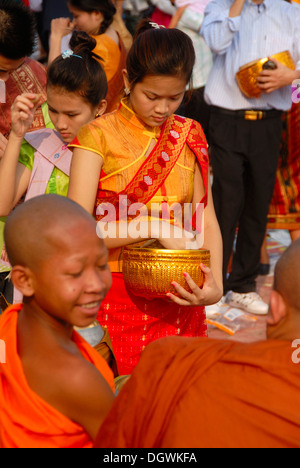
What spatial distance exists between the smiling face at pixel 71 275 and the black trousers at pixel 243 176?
11.7 ft

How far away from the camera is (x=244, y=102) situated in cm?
523

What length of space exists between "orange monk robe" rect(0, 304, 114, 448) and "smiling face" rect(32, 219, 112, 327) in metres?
0.17

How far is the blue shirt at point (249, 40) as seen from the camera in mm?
5168

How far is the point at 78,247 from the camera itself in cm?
182

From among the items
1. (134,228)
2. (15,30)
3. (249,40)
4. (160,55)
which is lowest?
(134,228)

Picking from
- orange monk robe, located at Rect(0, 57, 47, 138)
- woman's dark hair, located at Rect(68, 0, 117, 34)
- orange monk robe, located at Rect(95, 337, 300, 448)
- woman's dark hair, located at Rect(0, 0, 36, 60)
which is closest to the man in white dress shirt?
woman's dark hair, located at Rect(68, 0, 117, 34)

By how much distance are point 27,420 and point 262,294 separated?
4.28 metres

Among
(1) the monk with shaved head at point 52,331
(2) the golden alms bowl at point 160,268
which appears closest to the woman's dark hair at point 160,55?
(2) the golden alms bowl at point 160,268

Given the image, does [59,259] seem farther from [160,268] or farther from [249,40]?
[249,40]

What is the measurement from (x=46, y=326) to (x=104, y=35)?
4133mm

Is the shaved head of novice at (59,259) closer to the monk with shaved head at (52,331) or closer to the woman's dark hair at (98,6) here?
the monk with shaved head at (52,331)

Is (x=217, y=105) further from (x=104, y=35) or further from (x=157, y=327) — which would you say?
(x=157, y=327)

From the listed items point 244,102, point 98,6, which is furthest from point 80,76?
point 98,6

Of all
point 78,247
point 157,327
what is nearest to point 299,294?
point 78,247
